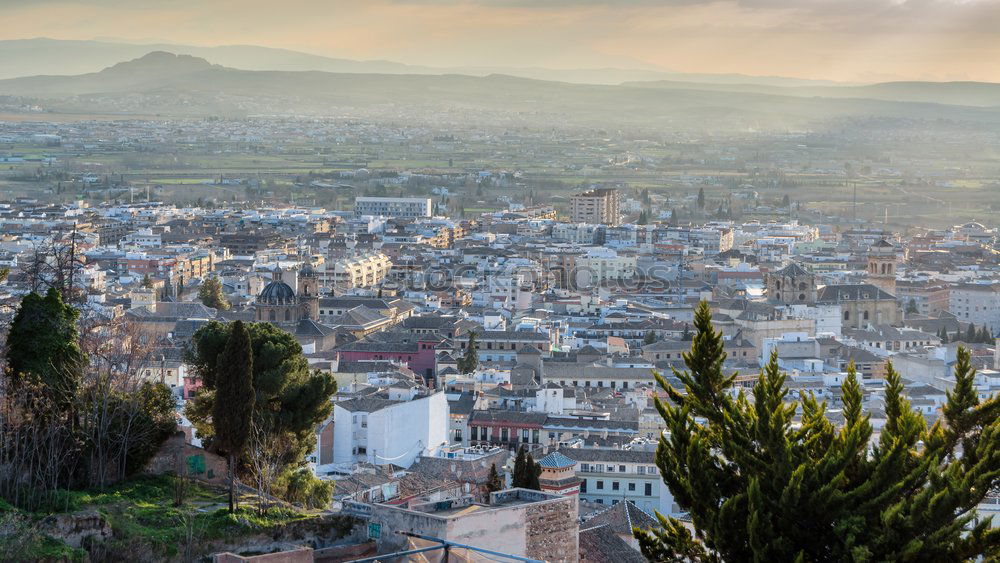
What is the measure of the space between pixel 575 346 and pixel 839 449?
81.5 feet

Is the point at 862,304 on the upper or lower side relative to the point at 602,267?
upper

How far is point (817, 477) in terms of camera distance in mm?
10398

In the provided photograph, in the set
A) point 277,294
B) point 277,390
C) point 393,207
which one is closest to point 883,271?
point 277,294

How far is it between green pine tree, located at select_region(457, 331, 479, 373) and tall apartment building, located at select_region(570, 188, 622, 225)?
144 feet

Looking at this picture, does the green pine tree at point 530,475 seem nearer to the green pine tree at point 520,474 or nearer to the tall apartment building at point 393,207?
the green pine tree at point 520,474

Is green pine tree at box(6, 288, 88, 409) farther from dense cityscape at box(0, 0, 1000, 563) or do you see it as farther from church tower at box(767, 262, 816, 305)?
church tower at box(767, 262, 816, 305)

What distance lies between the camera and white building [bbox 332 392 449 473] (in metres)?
22.2

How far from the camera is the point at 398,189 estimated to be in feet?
311

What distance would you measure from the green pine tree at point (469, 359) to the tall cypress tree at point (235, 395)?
1662cm

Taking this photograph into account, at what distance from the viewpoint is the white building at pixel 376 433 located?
22.2 meters

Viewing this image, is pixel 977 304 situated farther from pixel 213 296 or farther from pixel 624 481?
pixel 624 481

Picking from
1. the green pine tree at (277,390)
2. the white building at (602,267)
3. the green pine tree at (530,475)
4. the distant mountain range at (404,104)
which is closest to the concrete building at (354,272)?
the white building at (602,267)

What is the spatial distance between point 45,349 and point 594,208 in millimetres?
63243

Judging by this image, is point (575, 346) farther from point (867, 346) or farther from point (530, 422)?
point (530, 422)
